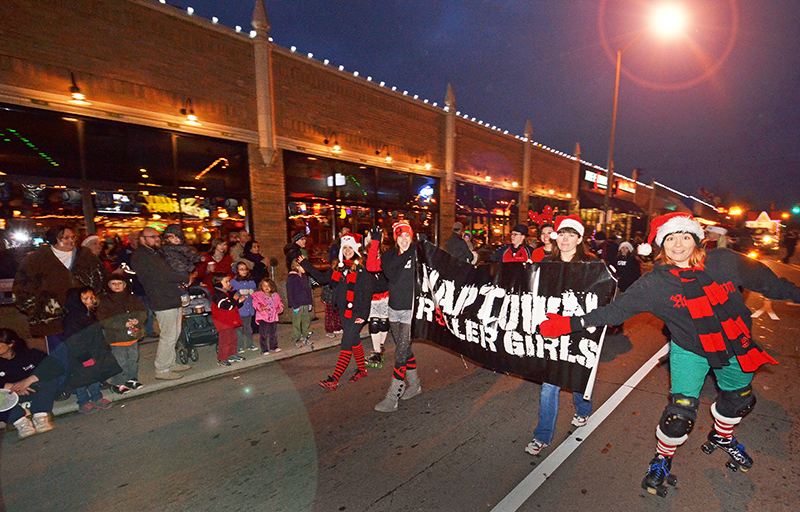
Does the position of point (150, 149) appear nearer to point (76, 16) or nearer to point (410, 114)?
point (76, 16)

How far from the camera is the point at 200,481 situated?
2.85 meters

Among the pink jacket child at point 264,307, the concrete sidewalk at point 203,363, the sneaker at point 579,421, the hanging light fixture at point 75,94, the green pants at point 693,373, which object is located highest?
the hanging light fixture at point 75,94

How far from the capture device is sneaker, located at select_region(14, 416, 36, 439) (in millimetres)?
3570

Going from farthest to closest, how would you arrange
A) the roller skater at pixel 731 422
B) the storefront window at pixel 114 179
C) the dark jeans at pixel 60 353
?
the storefront window at pixel 114 179
the dark jeans at pixel 60 353
the roller skater at pixel 731 422

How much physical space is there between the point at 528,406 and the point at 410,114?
11645 millimetres

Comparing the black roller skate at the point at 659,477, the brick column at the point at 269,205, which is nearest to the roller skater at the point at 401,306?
the black roller skate at the point at 659,477

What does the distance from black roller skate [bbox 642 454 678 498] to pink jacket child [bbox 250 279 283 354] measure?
200 inches

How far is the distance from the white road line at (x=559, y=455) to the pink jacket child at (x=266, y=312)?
4388mm

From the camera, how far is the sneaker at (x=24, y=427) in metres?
3.57

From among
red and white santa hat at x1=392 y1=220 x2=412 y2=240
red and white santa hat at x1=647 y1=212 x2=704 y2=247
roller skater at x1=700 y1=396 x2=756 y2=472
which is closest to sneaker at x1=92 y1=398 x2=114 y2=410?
red and white santa hat at x1=392 y1=220 x2=412 y2=240

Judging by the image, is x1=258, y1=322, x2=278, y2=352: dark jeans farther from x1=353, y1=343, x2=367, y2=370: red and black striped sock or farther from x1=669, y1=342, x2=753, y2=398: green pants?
x1=669, y1=342, x2=753, y2=398: green pants

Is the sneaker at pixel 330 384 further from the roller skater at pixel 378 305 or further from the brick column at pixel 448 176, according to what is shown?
the brick column at pixel 448 176

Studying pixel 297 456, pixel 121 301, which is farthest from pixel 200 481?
pixel 121 301

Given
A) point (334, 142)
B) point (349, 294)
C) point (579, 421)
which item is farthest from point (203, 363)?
point (334, 142)
